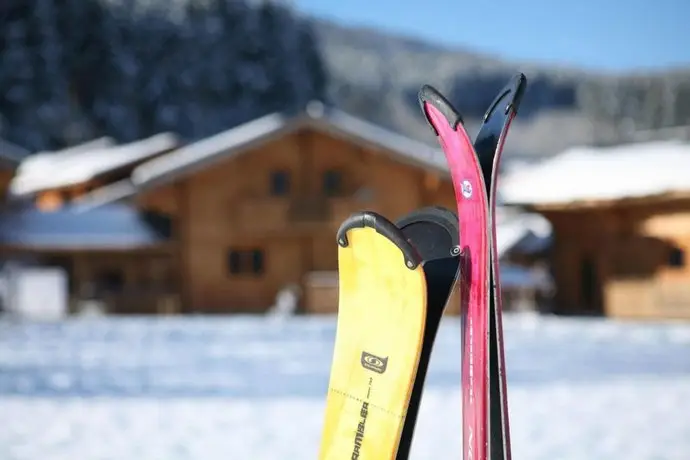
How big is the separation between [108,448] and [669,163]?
19456 mm

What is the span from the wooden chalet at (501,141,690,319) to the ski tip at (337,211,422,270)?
1826cm

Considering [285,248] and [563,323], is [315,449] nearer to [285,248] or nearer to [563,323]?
[563,323]

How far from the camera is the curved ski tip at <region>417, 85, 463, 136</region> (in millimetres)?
4332

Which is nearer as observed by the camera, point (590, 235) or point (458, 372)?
point (458, 372)

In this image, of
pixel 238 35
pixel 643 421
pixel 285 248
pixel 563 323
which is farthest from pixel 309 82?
pixel 643 421

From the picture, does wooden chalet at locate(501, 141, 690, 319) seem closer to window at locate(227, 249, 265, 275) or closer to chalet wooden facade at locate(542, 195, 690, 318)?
chalet wooden facade at locate(542, 195, 690, 318)

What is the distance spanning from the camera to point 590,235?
24.1 meters

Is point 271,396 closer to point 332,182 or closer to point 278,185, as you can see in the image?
point 278,185

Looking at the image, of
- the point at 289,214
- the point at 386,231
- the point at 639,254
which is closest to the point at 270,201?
the point at 289,214

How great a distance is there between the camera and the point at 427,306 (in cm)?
431

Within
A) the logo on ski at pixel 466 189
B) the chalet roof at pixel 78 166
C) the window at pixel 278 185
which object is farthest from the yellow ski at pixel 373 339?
the chalet roof at pixel 78 166

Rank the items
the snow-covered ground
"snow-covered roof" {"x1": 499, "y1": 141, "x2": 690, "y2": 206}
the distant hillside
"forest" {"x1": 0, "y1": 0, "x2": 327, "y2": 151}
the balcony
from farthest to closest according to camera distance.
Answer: the distant hillside < "forest" {"x1": 0, "y1": 0, "x2": 327, "y2": 151} < the balcony < "snow-covered roof" {"x1": 499, "y1": 141, "x2": 690, "y2": 206} < the snow-covered ground

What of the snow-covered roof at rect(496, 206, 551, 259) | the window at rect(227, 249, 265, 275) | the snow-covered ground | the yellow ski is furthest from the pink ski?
the window at rect(227, 249, 265, 275)

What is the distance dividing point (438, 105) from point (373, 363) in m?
1.27
